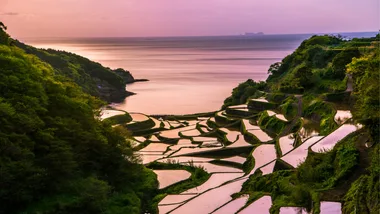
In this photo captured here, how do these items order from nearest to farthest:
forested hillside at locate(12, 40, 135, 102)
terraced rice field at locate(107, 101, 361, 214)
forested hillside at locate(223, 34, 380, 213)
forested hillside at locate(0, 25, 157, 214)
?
forested hillside at locate(223, 34, 380, 213) < forested hillside at locate(0, 25, 157, 214) < terraced rice field at locate(107, 101, 361, 214) < forested hillside at locate(12, 40, 135, 102)

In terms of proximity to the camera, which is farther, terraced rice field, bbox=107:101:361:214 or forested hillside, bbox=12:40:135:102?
forested hillside, bbox=12:40:135:102

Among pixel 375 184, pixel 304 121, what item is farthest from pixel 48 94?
pixel 304 121

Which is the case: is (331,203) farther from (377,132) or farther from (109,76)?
(109,76)

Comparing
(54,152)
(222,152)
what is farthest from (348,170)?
(222,152)

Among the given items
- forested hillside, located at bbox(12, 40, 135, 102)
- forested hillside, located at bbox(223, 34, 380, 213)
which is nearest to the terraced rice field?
forested hillside, located at bbox(223, 34, 380, 213)

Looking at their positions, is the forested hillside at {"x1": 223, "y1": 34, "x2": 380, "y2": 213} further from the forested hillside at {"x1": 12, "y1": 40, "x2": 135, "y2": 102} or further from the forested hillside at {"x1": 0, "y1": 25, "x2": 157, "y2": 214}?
the forested hillside at {"x1": 12, "y1": 40, "x2": 135, "y2": 102}

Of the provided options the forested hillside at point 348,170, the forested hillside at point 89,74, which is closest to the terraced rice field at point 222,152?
the forested hillside at point 348,170

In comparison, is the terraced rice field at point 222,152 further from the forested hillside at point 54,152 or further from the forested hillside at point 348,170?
the forested hillside at point 54,152

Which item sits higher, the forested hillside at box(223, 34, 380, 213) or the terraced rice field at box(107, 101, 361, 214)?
the forested hillside at box(223, 34, 380, 213)
